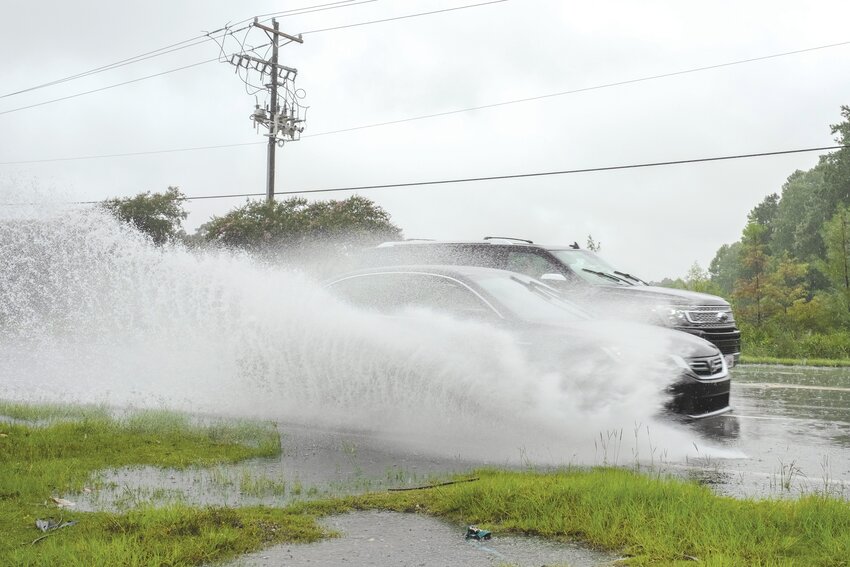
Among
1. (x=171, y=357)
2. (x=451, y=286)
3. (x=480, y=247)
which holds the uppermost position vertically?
(x=480, y=247)

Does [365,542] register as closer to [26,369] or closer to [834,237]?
[26,369]

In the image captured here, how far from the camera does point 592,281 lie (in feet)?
40.0

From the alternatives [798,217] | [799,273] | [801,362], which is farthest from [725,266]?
[801,362]

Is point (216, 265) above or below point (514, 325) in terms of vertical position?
above

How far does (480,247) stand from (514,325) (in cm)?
530

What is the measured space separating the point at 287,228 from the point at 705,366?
22.1 m

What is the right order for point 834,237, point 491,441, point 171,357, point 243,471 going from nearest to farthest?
point 243,471 < point 491,441 < point 171,357 < point 834,237

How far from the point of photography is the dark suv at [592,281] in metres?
11.7


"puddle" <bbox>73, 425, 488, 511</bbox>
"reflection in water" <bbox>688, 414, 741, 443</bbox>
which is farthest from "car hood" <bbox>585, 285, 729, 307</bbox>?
"puddle" <bbox>73, 425, 488, 511</bbox>

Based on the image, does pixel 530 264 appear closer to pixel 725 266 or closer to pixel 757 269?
pixel 757 269

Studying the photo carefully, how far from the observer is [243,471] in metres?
6.25

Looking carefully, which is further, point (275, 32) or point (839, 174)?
point (839, 174)

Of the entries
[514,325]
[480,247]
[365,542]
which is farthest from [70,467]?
[480,247]

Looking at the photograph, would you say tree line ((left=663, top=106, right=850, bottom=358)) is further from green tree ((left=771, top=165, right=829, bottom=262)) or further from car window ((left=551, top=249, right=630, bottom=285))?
car window ((left=551, top=249, right=630, bottom=285))
